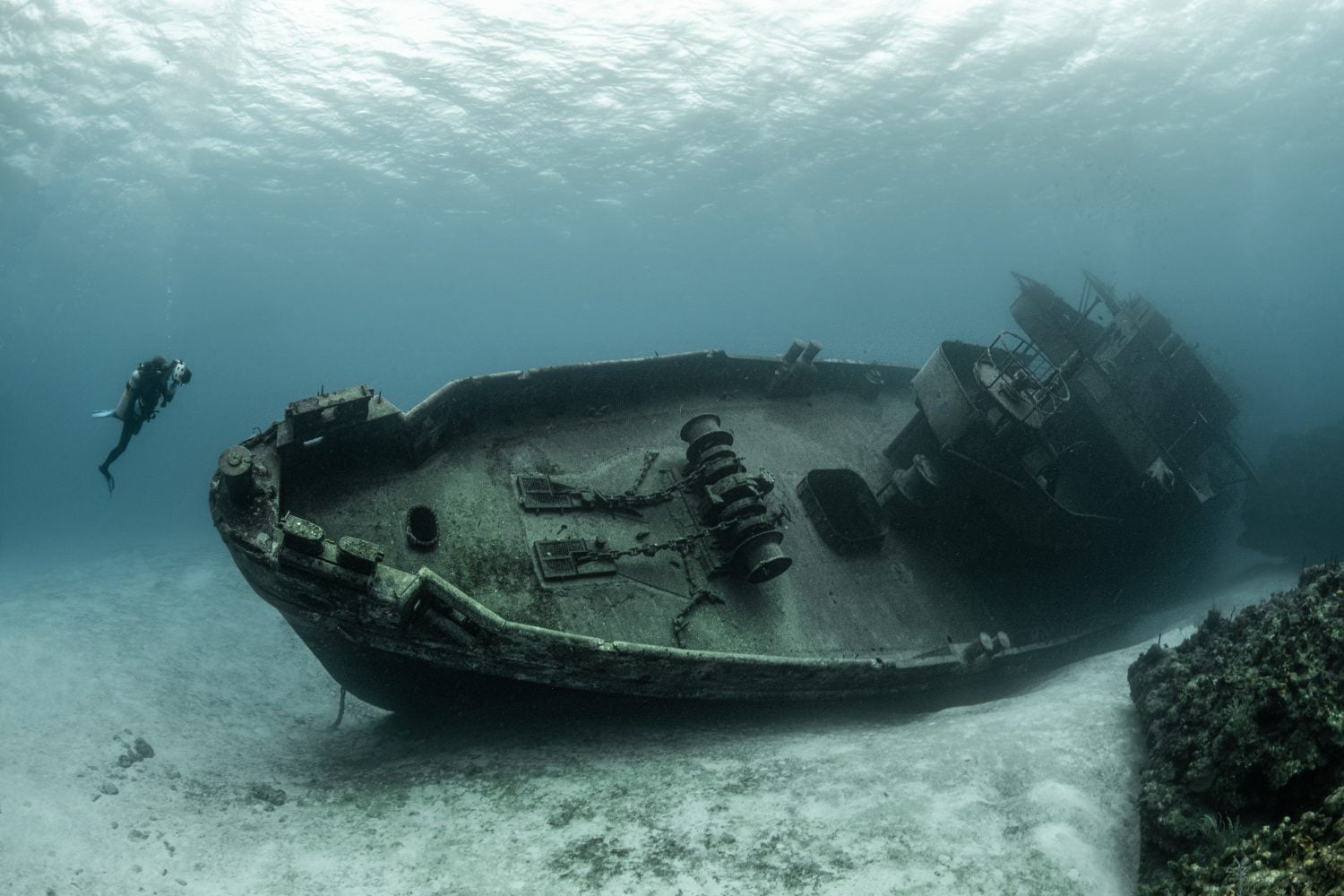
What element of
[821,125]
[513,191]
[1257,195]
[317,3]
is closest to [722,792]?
[317,3]

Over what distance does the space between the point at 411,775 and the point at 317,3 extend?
2893cm

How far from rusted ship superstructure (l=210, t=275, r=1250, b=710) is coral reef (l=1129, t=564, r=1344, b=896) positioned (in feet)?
8.92

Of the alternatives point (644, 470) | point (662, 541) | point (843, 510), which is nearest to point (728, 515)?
point (662, 541)

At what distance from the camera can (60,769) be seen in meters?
6.21

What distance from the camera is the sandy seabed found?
4.29m

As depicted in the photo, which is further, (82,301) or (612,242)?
(82,301)

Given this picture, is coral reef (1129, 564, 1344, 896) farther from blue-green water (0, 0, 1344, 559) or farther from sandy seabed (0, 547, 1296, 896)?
blue-green water (0, 0, 1344, 559)

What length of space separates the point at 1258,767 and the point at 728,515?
4.43 meters

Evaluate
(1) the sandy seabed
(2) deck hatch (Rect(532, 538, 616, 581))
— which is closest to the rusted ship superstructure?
(2) deck hatch (Rect(532, 538, 616, 581))

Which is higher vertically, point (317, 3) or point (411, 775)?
point (317, 3)

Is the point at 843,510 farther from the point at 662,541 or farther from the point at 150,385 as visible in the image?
the point at 150,385

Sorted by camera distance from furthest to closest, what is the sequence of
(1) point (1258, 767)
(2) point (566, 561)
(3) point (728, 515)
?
(3) point (728, 515) < (2) point (566, 561) < (1) point (1258, 767)

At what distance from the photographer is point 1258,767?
404 cm

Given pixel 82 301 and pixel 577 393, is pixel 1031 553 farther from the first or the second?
pixel 82 301
